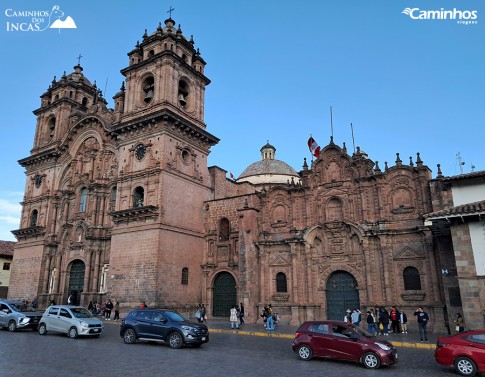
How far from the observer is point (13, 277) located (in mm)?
38156

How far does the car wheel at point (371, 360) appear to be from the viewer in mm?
12359

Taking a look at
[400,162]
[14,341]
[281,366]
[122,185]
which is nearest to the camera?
[281,366]

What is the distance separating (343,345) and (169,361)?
5.67 m

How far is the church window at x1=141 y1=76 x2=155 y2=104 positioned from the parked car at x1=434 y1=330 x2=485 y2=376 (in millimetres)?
28808

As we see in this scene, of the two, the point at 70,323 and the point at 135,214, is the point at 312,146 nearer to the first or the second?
the point at 135,214

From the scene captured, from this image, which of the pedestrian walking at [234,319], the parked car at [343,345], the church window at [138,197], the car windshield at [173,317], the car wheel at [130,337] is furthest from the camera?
the church window at [138,197]

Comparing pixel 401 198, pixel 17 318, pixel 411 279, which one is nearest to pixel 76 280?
pixel 17 318

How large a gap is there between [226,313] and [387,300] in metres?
12.1

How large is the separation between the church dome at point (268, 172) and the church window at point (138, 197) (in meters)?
20.2

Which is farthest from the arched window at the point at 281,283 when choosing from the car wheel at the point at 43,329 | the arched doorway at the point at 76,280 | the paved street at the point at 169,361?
the arched doorway at the point at 76,280

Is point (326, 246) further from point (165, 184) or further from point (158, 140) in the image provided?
point (158, 140)

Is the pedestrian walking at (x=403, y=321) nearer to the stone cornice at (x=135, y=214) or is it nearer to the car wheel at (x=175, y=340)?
the car wheel at (x=175, y=340)

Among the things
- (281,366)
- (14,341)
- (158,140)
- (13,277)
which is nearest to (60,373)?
(281,366)

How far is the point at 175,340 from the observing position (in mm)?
15633
